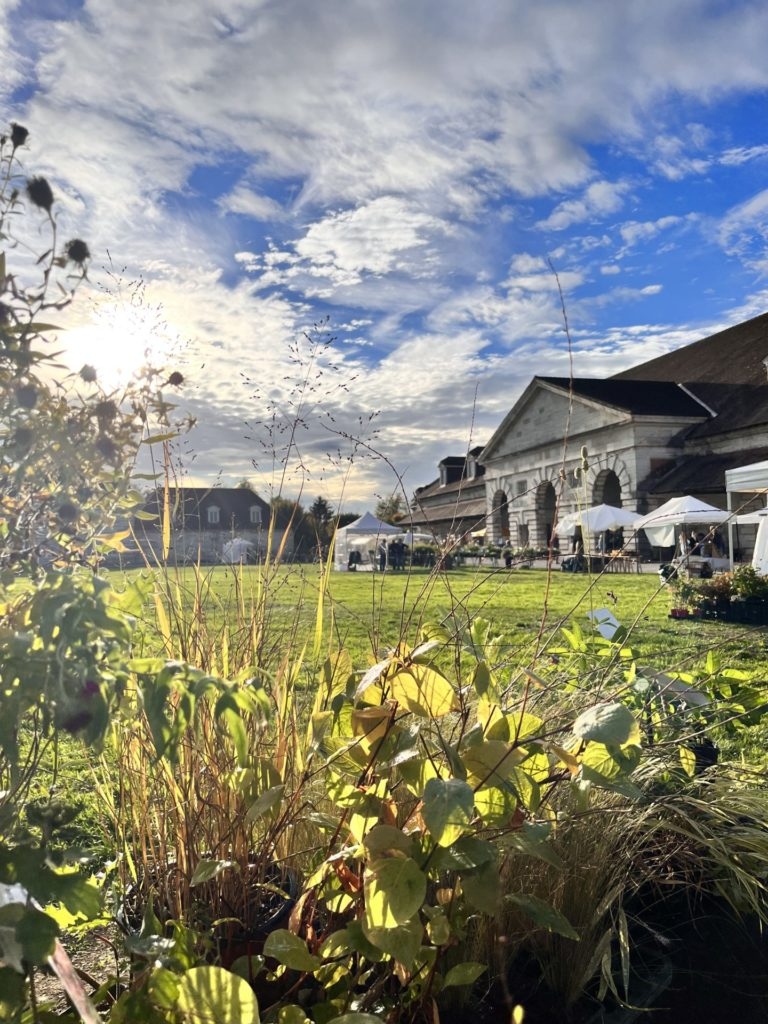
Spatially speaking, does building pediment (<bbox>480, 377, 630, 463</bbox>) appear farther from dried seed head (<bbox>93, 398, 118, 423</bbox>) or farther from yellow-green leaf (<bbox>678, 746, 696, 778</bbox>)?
dried seed head (<bbox>93, 398, 118, 423</bbox>)

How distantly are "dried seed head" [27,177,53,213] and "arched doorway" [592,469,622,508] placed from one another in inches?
1203

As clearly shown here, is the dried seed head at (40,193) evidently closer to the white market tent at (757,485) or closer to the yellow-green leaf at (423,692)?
the yellow-green leaf at (423,692)

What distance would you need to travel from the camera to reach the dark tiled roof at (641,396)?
98.0ft

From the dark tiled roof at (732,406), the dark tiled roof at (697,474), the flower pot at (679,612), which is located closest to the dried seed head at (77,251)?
the flower pot at (679,612)

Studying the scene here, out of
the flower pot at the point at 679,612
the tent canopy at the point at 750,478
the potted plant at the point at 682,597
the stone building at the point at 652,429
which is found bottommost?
the flower pot at the point at 679,612

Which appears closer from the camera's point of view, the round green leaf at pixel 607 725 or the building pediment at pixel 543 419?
the round green leaf at pixel 607 725

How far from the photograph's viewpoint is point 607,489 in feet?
117

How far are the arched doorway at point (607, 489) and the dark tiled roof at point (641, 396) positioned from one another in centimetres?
291

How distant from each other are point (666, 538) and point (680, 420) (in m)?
8.44

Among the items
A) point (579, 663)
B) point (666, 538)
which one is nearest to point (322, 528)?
point (579, 663)

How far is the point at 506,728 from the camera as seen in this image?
1526 millimetres

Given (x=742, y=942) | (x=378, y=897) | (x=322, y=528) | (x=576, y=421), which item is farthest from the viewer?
(x=576, y=421)

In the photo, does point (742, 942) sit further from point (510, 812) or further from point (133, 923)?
point (133, 923)

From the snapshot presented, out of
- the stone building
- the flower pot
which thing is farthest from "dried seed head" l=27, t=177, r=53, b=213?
the stone building
